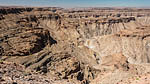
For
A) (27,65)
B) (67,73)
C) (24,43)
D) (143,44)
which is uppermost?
(24,43)

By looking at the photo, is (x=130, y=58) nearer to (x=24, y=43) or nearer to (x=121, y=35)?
(x=121, y=35)

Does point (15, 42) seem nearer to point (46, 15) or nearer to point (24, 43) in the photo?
point (24, 43)

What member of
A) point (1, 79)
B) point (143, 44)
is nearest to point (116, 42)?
point (143, 44)

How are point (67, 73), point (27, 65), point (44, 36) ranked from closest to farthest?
point (27, 65) → point (67, 73) → point (44, 36)

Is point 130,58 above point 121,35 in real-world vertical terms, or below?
below

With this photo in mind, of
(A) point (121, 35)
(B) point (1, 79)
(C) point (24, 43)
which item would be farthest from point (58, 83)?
(A) point (121, 35)

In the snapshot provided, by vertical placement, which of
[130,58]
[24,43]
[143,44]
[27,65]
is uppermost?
[24,43]

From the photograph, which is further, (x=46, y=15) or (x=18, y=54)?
(x=46, y=15)

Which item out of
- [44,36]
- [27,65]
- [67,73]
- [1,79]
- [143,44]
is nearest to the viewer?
[1,79]

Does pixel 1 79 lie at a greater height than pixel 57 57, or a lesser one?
greater
